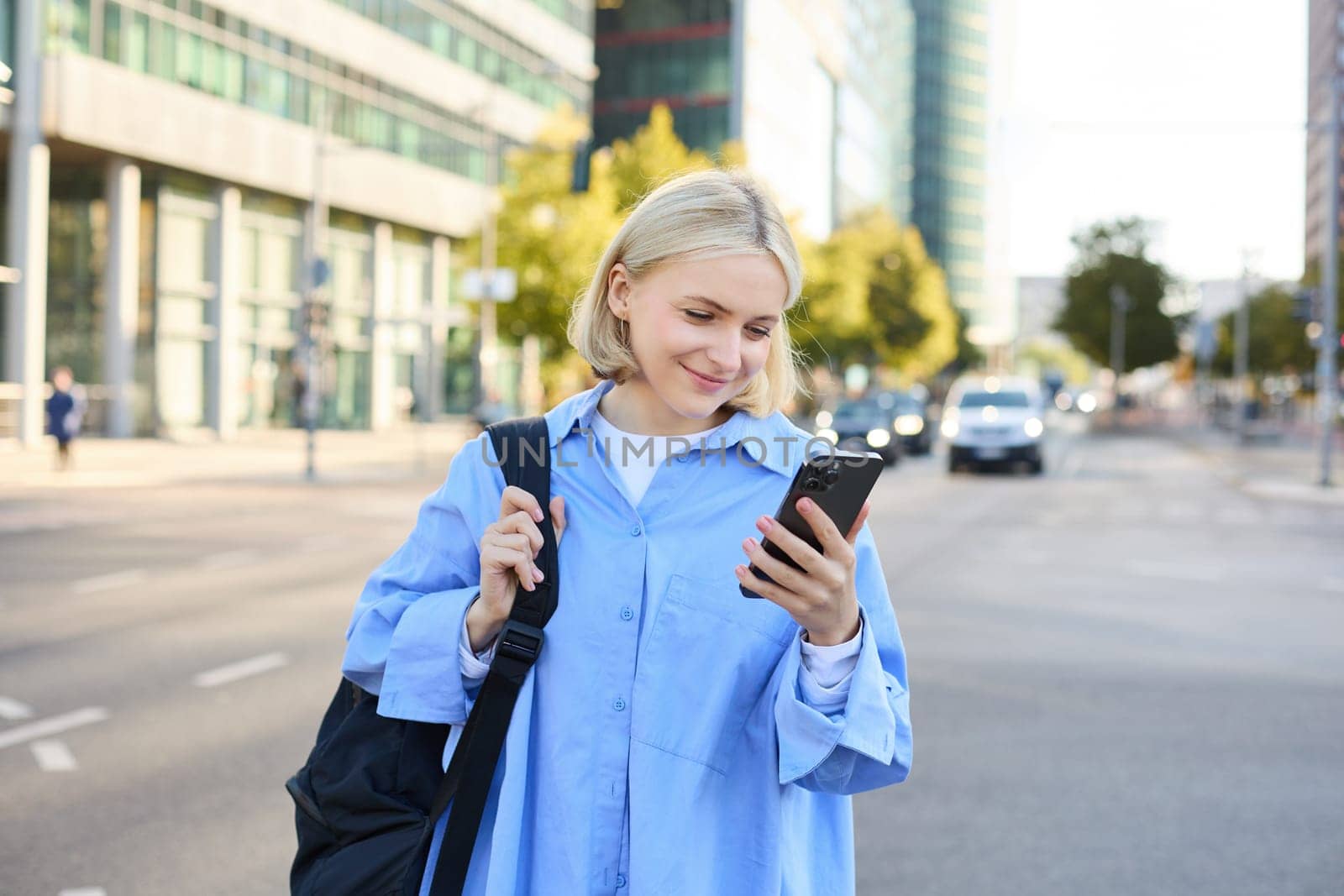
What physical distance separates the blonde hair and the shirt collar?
0.03 metres

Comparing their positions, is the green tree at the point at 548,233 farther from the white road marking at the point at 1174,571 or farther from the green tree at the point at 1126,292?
the green tree at the point at 1126,292

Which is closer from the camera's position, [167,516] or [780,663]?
[780,663]

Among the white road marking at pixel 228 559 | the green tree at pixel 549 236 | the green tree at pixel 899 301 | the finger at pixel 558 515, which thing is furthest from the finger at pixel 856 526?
the green tree at pixel 899 301

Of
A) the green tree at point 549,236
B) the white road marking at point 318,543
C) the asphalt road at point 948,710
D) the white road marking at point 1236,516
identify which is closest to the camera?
the asphalt road at point 948,710

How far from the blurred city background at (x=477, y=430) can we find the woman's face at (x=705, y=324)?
0.40 m

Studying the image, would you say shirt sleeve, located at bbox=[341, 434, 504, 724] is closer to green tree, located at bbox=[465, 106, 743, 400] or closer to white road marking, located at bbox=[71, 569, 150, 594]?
white road marking, located at bbox=[71, 569, 150, 594]

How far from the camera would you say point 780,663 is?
1874 millimetres

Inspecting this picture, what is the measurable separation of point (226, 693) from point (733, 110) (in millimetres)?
55558

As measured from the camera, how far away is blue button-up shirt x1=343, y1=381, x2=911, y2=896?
1.82 m

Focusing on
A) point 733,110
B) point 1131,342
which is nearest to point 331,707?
point 733,110

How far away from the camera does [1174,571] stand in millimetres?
12078

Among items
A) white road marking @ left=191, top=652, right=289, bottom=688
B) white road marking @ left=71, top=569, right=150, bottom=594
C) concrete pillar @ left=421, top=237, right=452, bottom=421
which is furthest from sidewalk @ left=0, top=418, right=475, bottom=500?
white road marking @ left=191, top=652, right=289, bottom=688

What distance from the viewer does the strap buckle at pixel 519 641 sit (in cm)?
184

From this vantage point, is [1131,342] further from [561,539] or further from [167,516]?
[561,539]
